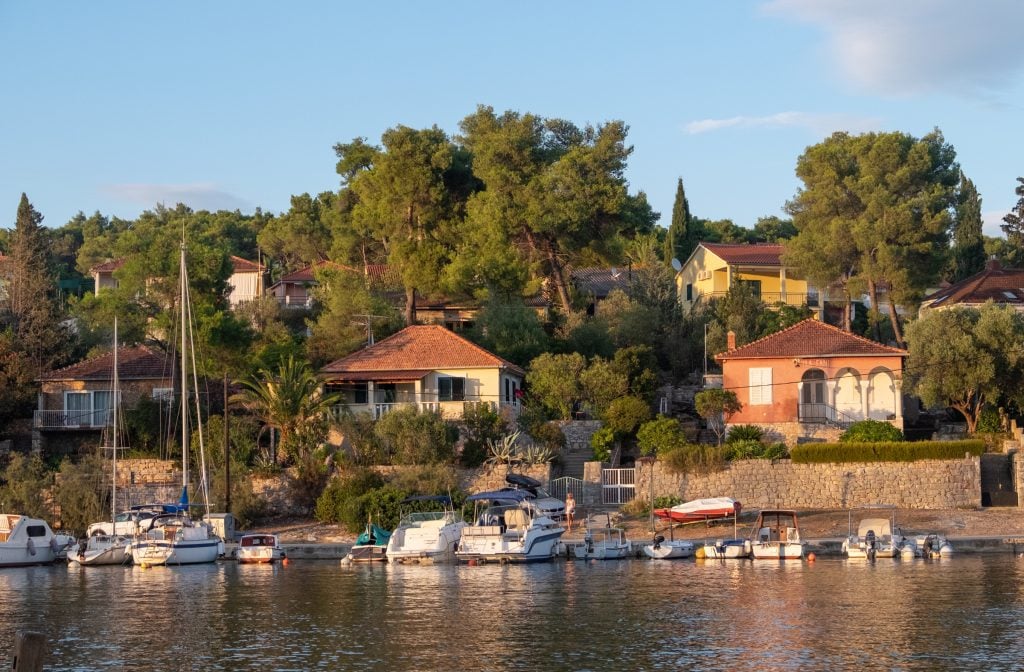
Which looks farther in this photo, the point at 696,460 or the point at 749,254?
the point at 749,254

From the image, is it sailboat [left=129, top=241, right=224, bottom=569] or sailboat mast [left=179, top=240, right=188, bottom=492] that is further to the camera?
sailboat mast [left=179, top=240, right=188, bottom=492]

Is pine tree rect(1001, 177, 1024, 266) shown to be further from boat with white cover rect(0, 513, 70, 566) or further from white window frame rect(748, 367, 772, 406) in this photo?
boat with white cover rect(0, 513, 70, 566)

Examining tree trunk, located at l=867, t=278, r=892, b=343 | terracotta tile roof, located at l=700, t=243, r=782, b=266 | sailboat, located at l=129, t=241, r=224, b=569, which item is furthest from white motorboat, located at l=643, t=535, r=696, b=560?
terracotta tile roof, located at l=700, t=243, r=782, b=266

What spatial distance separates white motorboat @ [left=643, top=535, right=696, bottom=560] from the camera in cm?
4222

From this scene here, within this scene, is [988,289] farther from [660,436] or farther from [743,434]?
[660,436]

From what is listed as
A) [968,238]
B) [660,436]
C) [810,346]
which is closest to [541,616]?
[660,436]

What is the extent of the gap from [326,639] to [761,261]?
51497mm

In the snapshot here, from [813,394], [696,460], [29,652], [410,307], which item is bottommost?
[29,652]

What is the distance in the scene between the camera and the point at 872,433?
51.5m

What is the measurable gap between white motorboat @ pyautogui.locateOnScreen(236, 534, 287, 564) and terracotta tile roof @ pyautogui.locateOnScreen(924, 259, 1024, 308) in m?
38.2

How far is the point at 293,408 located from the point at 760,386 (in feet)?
64.9

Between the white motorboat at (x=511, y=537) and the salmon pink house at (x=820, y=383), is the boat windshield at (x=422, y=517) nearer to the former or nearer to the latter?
the white motorboat at (x=511, y=537)

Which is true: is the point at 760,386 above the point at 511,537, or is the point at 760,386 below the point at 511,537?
above

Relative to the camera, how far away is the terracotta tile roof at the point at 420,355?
56.3 metres
